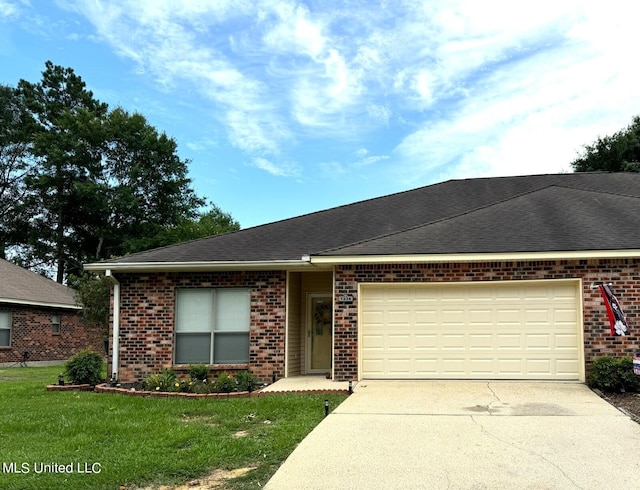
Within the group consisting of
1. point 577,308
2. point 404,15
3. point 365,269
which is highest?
point 404,15

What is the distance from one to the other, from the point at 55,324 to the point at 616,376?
2193 cm

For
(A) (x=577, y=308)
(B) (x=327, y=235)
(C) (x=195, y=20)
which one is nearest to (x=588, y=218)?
(A) (x=577, y=308)

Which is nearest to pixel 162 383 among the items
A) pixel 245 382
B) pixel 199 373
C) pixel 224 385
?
pixel 199 373

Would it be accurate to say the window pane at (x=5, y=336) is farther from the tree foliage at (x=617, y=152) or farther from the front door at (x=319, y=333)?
the tree foliage at (x=617, y=152)

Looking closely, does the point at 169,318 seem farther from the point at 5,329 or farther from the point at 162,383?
the point at 5,329

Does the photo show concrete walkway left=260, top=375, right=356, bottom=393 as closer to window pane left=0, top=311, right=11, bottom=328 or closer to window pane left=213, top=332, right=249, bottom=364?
window pane left=213, top=332, right=249, bottom=364

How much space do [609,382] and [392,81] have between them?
1165 centimetres

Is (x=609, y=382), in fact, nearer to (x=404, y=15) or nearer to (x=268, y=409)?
(x=268, y=409)

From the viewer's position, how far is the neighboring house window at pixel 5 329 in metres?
21.9

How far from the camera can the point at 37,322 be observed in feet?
77.0

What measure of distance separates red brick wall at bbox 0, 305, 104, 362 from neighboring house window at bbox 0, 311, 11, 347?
5.3 inches

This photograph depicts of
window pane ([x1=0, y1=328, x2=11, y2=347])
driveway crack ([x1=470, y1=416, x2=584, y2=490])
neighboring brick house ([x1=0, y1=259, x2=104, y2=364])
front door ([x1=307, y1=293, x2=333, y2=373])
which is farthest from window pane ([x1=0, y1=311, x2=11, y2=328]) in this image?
driveway crack ([x1=470, y1=416, x2=584, y2=490])

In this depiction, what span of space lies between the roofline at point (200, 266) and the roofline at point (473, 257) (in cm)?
82

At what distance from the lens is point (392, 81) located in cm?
1845
